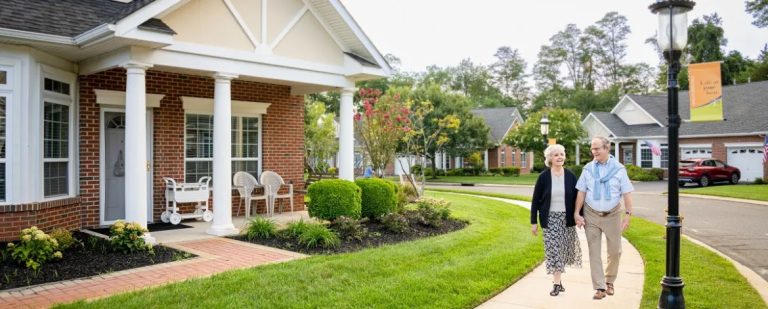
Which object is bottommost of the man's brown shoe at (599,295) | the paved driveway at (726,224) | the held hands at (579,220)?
the paved driveway at (726,224)

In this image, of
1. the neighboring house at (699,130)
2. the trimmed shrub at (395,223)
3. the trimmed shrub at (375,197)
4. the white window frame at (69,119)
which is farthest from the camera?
Answer: the neighboring house at (699,130)

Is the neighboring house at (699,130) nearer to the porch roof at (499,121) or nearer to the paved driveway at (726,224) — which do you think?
the porch roof at (499,121)

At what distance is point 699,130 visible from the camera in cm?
3325

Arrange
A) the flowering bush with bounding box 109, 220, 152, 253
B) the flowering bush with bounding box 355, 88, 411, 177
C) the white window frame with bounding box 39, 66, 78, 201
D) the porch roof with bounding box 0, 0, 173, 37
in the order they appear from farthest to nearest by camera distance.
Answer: the flowering bush with bounding box 355, 88, 411, 177
the white window frame with bounding box 39, 66, 78, 201
the porch roof with bounding box 0, 0, 173, 37
the flowering bush with bounding box 109, 220, 152, 253

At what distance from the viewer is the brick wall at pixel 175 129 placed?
10141 mm

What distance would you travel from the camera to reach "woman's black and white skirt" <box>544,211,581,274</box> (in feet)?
19.6

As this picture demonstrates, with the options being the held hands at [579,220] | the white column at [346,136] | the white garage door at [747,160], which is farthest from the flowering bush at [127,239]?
the white garage door at [747,160]

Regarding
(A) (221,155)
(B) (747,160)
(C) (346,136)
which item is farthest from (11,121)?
(B) (747,160)

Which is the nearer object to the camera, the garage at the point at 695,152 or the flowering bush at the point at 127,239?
the flowering bush at the point at 127,239

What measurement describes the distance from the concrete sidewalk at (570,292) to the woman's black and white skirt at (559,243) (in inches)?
13.7

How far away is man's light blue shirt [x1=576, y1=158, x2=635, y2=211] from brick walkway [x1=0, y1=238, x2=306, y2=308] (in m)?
4.10

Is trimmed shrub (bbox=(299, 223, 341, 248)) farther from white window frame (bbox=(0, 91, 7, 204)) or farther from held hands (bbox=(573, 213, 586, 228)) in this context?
white window frame (bbox=(0, 91, 7, 204))

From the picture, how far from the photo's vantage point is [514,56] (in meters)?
75.4

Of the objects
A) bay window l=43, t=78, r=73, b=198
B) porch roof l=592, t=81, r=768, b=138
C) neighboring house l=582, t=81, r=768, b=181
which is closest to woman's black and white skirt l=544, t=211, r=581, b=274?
bay window l=43, t=78, r=73, b=198
